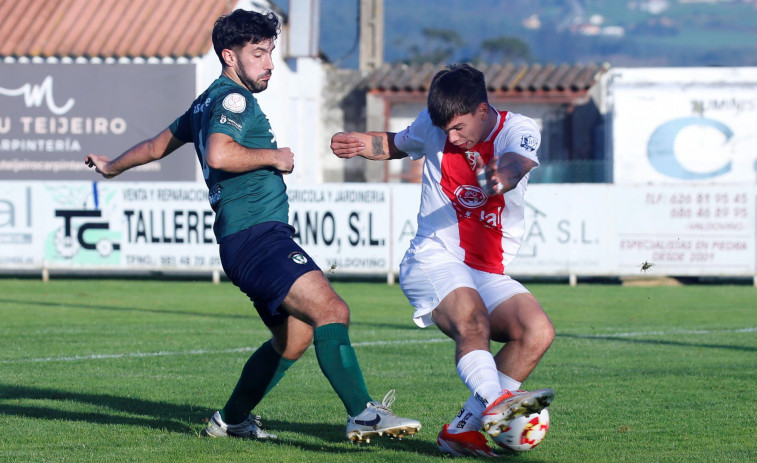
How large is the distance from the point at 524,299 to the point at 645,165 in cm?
1760

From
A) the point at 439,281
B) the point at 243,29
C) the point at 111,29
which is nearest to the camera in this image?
the point at 243,29

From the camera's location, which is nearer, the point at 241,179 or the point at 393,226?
the point at 241,179

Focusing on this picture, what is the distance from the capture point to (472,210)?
5691mm

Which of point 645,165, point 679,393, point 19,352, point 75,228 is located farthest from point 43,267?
point 679,393

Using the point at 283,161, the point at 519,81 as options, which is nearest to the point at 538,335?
the point at 283,161

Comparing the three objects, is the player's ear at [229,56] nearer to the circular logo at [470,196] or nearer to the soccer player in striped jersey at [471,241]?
the soccer player in striped jersey at [471,241]

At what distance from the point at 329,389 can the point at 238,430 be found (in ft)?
6.07

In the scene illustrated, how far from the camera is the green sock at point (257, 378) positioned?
5.87 m

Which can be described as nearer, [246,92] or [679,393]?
[246,92]

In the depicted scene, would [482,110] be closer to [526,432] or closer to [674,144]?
[526,432]

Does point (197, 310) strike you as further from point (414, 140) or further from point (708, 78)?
point (708, 78)

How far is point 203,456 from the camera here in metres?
5.42

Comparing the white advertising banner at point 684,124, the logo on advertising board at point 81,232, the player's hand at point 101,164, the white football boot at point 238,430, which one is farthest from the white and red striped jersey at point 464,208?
the white advertising banner at point 684,124

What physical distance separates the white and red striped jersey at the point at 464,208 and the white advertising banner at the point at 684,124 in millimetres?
17134
